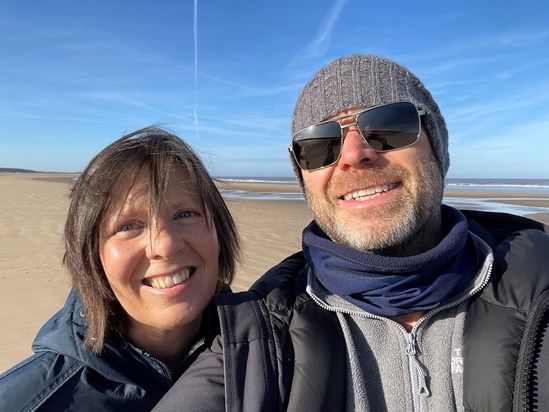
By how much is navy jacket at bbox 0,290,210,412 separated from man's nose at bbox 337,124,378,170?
42.8 inches

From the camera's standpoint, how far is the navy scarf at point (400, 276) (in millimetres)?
1468

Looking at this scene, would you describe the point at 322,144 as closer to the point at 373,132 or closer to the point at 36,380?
the point at 373,132

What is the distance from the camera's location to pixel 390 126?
5.50ft

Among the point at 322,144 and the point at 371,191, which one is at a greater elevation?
the point at 322,144

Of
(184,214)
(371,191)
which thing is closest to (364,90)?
(371,191)

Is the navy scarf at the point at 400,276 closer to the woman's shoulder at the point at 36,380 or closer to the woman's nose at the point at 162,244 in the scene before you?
the woman's nose at the point at 162,244

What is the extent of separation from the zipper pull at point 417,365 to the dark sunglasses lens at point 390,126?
0.84 meters

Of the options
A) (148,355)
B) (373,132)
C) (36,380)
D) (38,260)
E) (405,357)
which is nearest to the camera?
(36,380)

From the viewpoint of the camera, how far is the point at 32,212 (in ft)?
36.2

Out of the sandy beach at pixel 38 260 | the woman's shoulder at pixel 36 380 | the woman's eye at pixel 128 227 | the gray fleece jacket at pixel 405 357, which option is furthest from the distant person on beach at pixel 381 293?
the sandy beach at pixel 38 260

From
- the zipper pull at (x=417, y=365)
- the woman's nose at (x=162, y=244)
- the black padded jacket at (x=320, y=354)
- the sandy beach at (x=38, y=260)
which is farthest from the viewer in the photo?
the sandy beach at (x=38, y=260)

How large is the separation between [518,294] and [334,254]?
71 centimetres

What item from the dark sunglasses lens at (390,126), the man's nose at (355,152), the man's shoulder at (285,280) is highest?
the dark sunglasses lens at (390,126)

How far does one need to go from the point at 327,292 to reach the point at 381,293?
0.78 feet
